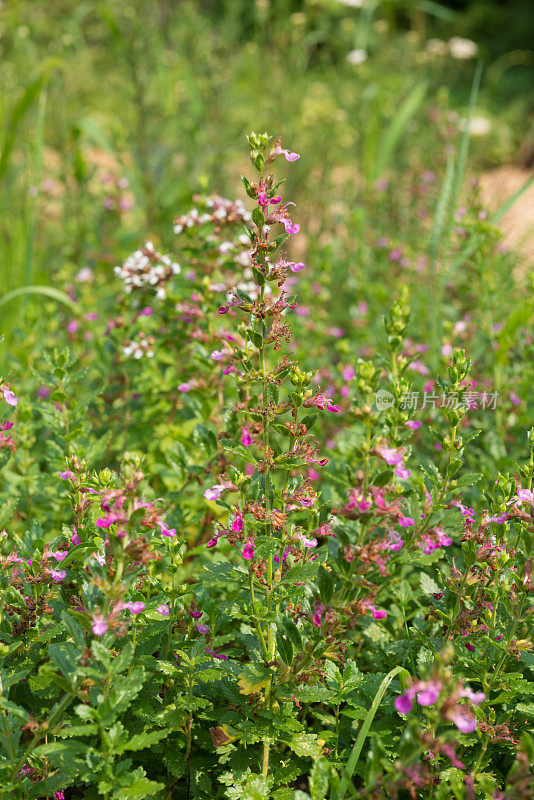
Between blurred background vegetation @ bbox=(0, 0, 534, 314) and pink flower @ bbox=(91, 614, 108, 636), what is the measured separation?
234 centimetres

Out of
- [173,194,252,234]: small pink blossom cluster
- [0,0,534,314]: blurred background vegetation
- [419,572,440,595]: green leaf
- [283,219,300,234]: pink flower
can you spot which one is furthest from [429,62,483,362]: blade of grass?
[283,219,300,234]: pink flower

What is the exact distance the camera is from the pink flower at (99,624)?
4.45 feet

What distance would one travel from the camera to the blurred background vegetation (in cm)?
428

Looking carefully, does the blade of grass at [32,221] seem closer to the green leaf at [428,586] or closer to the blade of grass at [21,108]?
the blade of grass at [21,108]

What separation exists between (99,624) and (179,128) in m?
4.77

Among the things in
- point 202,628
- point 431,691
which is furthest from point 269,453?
point 431,691

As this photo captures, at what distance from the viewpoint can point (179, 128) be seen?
5402 millimetres

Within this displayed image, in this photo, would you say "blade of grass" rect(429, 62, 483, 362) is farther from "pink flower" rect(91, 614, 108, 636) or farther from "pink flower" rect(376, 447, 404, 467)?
"pink flower" rect(91, 614, 108, 636)

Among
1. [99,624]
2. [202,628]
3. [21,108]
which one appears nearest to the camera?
[99,624]

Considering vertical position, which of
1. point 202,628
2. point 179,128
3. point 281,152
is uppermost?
point 179,128

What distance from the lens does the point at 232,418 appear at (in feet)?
6.77

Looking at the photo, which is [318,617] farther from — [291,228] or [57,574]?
[291,228]

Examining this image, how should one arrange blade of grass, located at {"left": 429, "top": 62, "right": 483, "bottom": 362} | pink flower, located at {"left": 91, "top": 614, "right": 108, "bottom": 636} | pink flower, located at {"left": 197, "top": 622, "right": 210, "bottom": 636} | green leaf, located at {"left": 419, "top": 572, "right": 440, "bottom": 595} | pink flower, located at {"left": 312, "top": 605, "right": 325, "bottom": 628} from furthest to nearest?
blade of grass, located at {"left": 429, "top": 62, "right": 483, "bottom": 362}
green leaf, located at {"left": 419, "top": 572, "right": 440, "bottom": 595}
pink flower, located at {"left": 197, "top": 622, "right": 210, "bottom": 636}
pink flower, located at {"left": 312, "top": 605, "right": 325, "bottom": 628}
pink flower, located at {"left": 91, "top": 614, "right": 108, "bottom": 636}

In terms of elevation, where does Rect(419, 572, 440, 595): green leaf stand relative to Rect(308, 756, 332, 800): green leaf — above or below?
above
